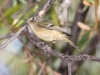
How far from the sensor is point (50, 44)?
826 millimetres

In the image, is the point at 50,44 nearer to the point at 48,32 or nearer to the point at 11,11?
the point at 11,11

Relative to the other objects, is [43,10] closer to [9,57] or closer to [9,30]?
[9,30]

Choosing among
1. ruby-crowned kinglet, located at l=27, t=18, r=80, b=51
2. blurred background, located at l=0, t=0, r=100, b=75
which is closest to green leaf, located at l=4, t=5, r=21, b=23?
blurred background, located at l=0, t=0, r=100, b=75

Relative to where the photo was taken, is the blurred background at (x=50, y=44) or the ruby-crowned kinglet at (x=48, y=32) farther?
the blurred background at (x=50, y=44)

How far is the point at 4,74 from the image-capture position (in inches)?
31.3

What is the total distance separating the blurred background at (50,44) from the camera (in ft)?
2.24

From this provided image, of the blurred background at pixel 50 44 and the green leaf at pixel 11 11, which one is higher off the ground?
the green leaf at pixel 11 11

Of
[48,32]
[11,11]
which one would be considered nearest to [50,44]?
[11,11]

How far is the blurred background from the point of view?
0.68 meters

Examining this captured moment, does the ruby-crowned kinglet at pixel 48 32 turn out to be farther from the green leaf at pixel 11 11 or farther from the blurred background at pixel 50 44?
the green leaf at pixel 11 11

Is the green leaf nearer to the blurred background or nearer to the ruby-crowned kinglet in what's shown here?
the blurred background

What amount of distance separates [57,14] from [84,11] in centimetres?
8

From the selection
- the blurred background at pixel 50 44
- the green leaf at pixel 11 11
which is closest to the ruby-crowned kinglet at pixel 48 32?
the blurred background at pixel 50 44

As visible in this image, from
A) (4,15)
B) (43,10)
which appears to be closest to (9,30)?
(4,15)
